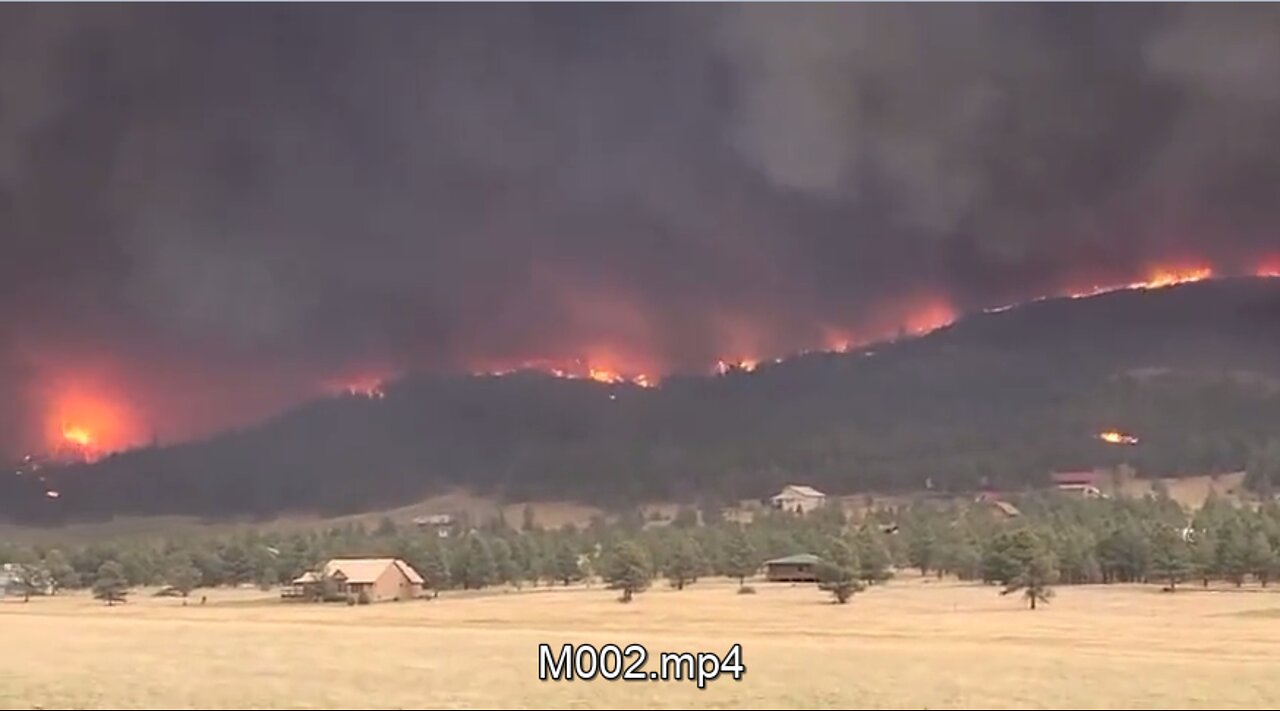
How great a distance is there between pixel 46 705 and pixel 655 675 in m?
11.8

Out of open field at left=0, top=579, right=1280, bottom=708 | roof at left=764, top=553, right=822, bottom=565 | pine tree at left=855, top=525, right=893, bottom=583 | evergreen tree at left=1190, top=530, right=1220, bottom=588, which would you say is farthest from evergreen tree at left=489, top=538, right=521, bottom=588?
evergreen tree at left=1190, top=530, right=1220, bottom=588

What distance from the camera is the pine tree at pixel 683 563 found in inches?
4112

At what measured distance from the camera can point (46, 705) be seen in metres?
23.7

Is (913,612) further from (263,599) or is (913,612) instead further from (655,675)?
(263,599)

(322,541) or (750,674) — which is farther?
(322,541)

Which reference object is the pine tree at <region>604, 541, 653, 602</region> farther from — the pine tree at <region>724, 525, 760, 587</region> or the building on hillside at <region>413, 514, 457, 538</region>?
the building on hillside at <region>413, 514, 457, 538</region>

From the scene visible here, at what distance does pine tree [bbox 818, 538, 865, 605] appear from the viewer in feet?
260

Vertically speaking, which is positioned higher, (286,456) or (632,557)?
(286,456)

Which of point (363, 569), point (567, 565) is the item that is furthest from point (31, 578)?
point (567, 565)

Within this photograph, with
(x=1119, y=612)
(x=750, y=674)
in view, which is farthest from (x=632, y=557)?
(x=750, y=674)

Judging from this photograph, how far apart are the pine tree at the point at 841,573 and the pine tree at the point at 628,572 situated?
12083 millimetres

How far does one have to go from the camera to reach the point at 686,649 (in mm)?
34906

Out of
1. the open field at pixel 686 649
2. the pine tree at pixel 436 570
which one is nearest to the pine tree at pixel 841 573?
the open field at pixel 686 649

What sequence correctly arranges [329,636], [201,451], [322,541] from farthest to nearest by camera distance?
1. [201,451]
2. [322,541]
3. [329,636]
